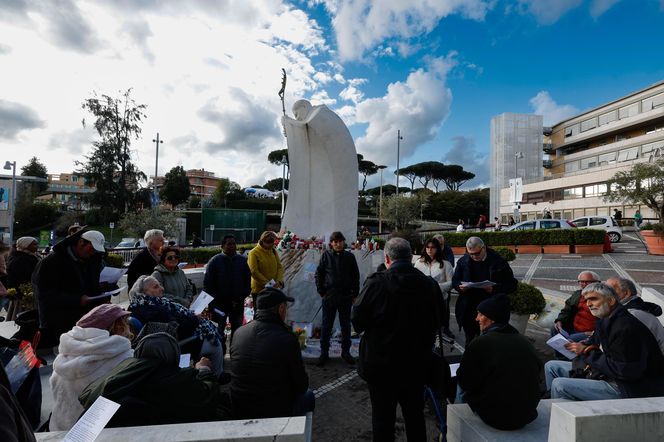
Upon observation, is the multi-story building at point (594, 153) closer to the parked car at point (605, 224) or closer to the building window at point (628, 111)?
the building window at point (628, 111)

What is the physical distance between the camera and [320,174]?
25.4 feet

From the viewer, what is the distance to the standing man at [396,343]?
8.27 ft

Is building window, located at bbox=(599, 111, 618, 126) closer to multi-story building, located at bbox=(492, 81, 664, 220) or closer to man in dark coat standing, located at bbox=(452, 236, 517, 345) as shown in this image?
multi-story building, located at bbox=(492, 81, 664, 220)

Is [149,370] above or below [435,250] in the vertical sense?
below

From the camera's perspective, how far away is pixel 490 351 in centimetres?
230

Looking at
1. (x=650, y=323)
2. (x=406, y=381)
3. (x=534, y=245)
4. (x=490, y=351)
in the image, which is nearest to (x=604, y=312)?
(x=650, y=323)

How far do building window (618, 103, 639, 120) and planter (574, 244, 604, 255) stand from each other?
33710mm

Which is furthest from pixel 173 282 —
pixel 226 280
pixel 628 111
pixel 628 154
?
pixel 628 111

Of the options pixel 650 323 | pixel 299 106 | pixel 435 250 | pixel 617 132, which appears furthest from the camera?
pixel 617 132

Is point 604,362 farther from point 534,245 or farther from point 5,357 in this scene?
point 534,245

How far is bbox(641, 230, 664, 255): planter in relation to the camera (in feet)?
46.2

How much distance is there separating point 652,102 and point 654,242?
107 feet

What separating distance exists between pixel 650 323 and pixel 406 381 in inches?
67.5

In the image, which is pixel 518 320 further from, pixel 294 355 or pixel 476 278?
pixel 294 355
